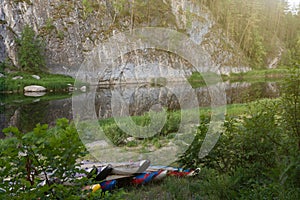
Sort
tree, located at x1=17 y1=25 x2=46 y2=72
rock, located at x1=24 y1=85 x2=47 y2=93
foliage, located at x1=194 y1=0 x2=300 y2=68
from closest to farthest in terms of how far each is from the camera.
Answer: rock, located at x1=24 y1=85 x2=47 y2=93 → tree, located at x1=17 y1=25 x2=46 y2=72 → foliage, located at x1=194 y1=0 x2=300 y2=68

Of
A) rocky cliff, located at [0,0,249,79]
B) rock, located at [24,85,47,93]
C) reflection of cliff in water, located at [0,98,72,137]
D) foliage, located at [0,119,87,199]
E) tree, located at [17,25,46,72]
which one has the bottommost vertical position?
reflection of cliff in water, located at [0,98,72,137]

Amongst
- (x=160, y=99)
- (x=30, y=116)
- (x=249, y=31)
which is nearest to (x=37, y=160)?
(x=30, y=116)

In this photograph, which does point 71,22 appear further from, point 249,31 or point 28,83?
point 249,31

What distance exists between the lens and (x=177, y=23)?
57562 mm

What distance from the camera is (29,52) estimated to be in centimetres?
4381

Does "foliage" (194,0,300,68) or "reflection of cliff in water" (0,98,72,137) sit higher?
"foliage" (194,0,300,68)

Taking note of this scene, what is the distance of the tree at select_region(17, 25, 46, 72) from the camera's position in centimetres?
4409

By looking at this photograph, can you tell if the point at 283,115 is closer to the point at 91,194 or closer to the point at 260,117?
the point at 260,117

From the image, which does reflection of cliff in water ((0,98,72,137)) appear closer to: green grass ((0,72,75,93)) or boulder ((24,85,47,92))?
boulder ((24,85,47,92))

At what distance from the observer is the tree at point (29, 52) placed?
1736 inches

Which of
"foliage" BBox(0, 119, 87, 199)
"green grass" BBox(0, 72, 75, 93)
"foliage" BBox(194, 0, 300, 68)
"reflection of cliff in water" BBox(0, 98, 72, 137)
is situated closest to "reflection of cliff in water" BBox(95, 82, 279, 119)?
"reflection of cliff in water" BBox(0, 98, 72, 137)

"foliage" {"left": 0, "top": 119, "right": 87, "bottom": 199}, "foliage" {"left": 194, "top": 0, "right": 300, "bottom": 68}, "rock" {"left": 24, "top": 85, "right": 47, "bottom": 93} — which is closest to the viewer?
"foliage" {"left": 0, "top": 119, "right": 87, "bottom": 199}

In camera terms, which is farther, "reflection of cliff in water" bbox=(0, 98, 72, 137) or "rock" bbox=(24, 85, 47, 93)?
"rock" bbox=(24, 85, 47, 93)

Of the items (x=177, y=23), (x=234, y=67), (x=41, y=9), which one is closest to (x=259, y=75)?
(x=234, y=67)
